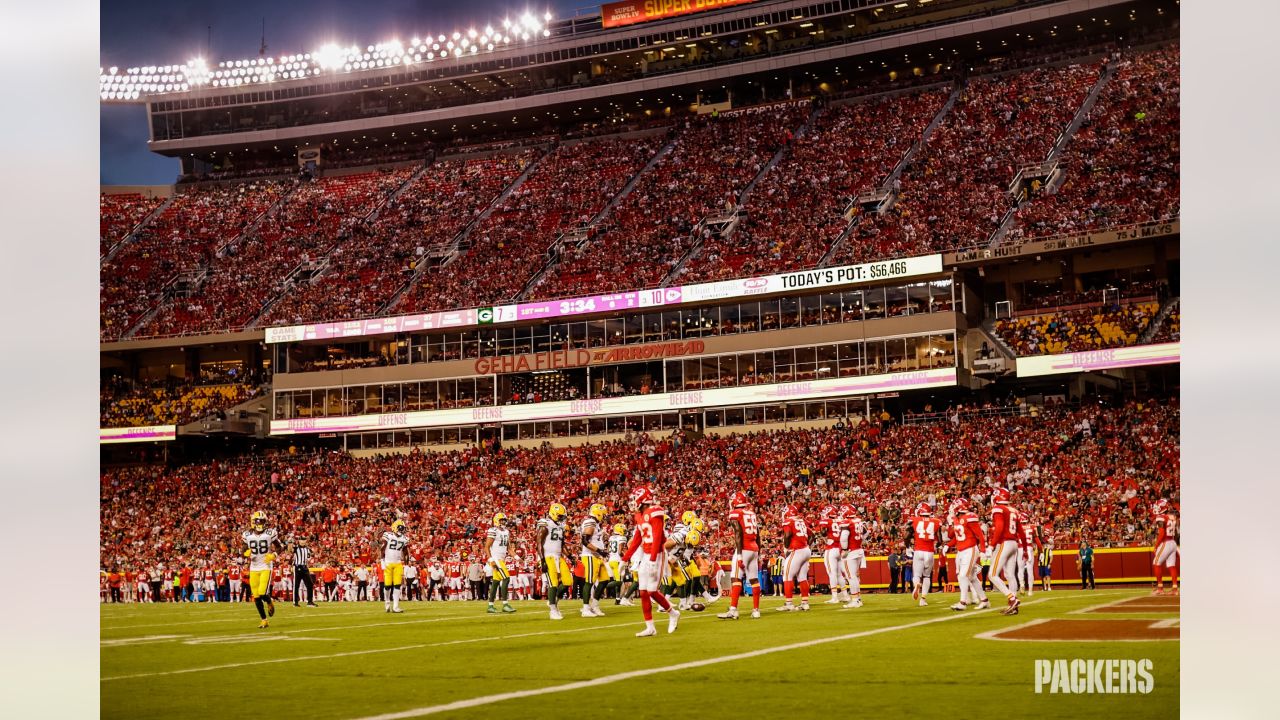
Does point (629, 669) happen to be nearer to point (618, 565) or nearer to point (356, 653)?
point (356, 653)

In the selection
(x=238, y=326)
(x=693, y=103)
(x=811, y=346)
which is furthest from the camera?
(x=693, y=103)

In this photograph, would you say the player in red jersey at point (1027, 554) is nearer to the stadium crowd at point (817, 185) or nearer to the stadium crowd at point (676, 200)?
the stadium crowd at point (817, 185)

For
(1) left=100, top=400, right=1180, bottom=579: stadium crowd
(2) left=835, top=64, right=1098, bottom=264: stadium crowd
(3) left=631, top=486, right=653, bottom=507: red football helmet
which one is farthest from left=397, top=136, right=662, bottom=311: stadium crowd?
(3) left=631, top=486, right=653, bottom=507: red football helmet

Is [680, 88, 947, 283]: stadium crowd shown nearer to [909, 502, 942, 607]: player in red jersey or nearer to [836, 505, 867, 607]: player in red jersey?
[836, 505, 867, 607]: player in red jersey

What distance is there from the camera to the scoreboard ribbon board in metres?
42.1

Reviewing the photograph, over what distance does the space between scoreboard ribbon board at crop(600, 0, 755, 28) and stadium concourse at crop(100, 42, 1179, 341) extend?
372 cm

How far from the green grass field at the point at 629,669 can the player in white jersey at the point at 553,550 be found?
3.98ft

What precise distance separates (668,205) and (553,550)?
2364 centimetres

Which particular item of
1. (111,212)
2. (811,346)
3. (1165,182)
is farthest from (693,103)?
(111,212)

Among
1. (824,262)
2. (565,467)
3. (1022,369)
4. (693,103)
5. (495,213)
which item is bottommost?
(565,467)

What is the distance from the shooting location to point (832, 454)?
95.8ft
